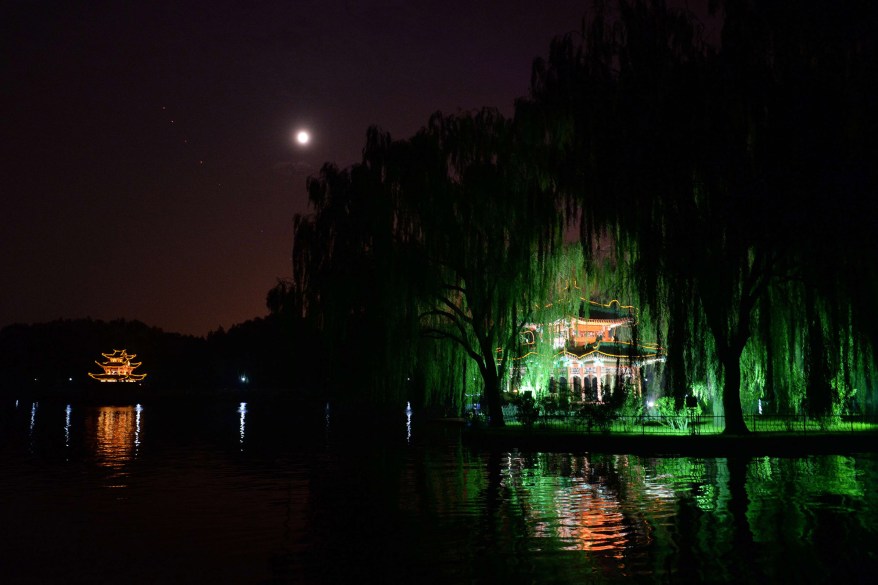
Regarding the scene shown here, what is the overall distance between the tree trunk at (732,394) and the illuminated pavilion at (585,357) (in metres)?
1.80

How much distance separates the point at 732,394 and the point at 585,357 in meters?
19.6

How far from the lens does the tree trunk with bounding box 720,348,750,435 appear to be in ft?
78.7

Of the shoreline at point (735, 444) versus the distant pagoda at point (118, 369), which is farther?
the distant pagoda at point (118, 369)

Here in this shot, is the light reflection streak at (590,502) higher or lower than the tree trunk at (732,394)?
lower

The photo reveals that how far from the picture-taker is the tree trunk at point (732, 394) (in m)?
24.0

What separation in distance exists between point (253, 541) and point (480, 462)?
Answer: 11853 mm

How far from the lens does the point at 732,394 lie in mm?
24297

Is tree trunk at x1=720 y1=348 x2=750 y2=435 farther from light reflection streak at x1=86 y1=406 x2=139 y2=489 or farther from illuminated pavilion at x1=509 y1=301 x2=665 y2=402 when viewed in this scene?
light reflection streak at x1=86 y1=406 x2=139 y2=489

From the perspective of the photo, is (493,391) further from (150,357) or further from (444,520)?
(150,357)

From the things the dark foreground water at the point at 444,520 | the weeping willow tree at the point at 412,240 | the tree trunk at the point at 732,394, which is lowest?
the dark foreground water at the point at 444,520

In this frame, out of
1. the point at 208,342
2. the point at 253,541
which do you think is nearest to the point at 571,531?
the point at 253,541

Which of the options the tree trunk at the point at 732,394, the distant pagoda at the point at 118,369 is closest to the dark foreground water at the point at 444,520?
the tree trunk at the point at 732,394

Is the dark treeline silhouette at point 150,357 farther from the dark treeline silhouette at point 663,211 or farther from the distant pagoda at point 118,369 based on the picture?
the dark treeline silhouette at point 663,211

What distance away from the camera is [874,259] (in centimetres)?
2091
